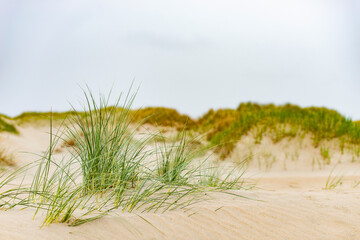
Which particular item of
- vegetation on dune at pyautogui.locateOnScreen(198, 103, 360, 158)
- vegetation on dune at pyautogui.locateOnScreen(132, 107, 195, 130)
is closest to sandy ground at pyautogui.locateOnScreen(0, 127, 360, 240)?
vegetation on dune at pyautogui.locateOnScreen(198, 103, 360, 158)

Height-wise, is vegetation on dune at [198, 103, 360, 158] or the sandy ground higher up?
vegetation on dune at [198, 103, 360, 158]

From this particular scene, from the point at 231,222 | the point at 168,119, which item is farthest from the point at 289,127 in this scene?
the point at 231,222

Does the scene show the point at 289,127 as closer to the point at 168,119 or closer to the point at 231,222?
the point at 168,119

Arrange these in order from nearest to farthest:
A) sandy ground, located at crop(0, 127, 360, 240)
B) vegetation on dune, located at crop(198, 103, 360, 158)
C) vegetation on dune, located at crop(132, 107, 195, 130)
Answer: sandy ground, located at crop(0, 127, 360, 240) < vegetation on dune, located at crop(198, 103, 360, 158) < vegetation on dune, located at crop(132, 107, 195, 130)

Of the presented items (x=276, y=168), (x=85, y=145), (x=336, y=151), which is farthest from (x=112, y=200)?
(x=336, y=151)

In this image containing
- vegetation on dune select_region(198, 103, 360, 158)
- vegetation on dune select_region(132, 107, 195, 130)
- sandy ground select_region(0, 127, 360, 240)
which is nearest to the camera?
sandy ground select_region(0, 127, 360, 240)

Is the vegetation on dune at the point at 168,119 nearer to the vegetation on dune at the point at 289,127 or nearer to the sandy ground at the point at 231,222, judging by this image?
the vegetation on dune at the point at 289,127

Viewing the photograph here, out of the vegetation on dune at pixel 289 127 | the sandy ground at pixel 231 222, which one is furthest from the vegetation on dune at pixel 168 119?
the sandy ground at pixel 231 222

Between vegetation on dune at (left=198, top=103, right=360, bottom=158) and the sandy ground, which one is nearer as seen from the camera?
the sandy ground

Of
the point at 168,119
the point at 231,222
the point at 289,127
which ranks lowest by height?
the point at 231,222

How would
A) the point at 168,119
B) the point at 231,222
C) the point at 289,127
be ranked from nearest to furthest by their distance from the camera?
the point at 231,222
the point at 289,127
the point at 168,119

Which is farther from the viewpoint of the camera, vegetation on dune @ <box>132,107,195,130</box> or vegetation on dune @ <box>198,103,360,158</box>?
vegetation on dune @ <box>132,107,195,130</box>

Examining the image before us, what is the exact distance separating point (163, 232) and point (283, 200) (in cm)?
143

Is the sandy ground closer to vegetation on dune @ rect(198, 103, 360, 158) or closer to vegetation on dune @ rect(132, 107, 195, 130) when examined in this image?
vegetation on dune @ rect(198, 103, 360, 158)
